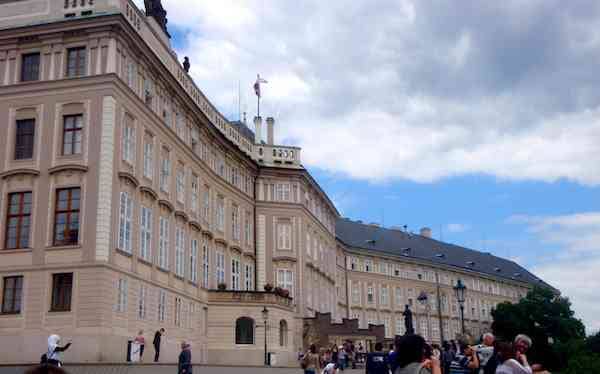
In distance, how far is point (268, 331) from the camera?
169ft

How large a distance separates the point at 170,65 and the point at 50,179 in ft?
43.5

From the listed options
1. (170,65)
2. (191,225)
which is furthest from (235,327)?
(170,65)

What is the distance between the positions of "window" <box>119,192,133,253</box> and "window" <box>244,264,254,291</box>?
21.3 m

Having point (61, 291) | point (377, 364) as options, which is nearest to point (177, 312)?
point (61, 291)

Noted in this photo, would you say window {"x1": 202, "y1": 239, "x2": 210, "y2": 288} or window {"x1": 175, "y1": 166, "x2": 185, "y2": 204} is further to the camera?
window {"x1": 202, "y1": 239, "x2": 210, "y2": 288}

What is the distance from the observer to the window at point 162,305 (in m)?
41.5

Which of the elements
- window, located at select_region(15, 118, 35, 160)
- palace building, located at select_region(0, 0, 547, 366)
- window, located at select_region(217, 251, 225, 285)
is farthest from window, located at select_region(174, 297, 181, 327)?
window, located at select_region(15, 118, 35, 160)

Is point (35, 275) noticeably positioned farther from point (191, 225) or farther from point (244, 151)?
point (244, 151)

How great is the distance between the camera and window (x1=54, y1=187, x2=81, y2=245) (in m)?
35.3

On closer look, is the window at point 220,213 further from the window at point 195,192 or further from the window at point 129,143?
the window at point 129,143

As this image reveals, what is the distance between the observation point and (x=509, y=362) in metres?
9.77

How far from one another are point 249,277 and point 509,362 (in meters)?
50.0

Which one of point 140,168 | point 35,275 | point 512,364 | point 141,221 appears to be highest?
point 140,168

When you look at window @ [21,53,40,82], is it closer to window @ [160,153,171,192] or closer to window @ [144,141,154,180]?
window @ [144,141,154,180]
